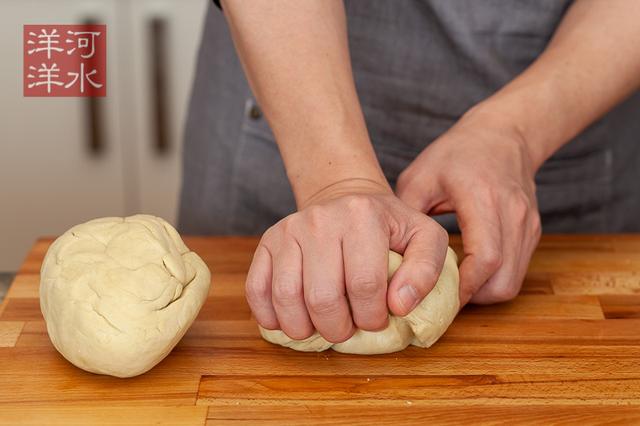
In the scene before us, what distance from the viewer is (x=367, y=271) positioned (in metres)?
0.97

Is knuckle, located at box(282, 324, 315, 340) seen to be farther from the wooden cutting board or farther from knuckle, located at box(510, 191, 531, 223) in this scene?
knuckle, located at box(510, 191, 531, 223)

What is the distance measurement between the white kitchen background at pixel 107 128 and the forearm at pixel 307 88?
1.06m

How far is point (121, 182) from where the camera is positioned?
2.29 m

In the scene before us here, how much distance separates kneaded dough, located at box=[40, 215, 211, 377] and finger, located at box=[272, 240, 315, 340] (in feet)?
0.36

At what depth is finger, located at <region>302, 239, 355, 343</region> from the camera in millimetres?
977

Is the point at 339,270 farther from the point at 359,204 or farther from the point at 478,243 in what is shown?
the point at 478,243

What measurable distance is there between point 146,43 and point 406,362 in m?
1.37

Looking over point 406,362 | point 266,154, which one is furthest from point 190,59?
point 406,362

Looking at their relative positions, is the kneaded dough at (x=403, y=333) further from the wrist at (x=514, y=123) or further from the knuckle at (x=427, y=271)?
the wrist at (x=514, y=123)

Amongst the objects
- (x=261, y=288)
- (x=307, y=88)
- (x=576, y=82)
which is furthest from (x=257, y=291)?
(x=576, y=82)

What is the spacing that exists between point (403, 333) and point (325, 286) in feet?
0.46

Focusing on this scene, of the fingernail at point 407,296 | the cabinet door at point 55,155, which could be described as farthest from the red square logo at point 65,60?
the cabinet door at point 55,155

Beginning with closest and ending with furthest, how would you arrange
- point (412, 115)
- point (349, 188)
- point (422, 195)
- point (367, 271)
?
point (367, 271)
point (349, 188)
point (422, 195)
point (412, 115)

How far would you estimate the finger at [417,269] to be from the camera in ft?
3.26
